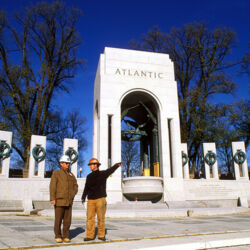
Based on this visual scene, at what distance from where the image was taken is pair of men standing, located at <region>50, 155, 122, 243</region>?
5035 mm

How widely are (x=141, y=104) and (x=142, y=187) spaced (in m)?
6.75

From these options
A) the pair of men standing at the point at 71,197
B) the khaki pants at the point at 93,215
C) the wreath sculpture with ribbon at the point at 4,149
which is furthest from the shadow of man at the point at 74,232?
the wreath sculpture with ribbon at the point at 4,149

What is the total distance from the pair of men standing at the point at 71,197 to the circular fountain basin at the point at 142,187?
10692 mm

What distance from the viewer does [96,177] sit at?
544 cm

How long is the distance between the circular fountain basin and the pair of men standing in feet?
35.1

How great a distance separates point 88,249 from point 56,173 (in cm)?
181

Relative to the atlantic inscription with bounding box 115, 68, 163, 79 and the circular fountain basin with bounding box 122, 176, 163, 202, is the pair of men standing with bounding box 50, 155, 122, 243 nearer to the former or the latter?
the circular fountain basin with bounding box 122, 176, 163, 202

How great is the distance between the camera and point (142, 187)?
15820mm

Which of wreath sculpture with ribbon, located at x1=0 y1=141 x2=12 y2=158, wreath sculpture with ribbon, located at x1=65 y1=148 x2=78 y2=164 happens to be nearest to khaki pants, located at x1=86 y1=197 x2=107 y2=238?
wreath sculpture with ribbon, located at x1=65 y1=148 x2=78 y2=164

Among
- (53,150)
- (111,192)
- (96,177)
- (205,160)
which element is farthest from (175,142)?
(53,150)

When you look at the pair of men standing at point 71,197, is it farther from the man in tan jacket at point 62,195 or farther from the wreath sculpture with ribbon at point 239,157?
the wreath sculpture with ribbon at point 239,157

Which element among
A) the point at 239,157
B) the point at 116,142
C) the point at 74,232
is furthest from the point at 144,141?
the point at 74,232

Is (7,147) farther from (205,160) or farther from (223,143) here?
(223,143)

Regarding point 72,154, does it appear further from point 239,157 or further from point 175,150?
point 239,157
